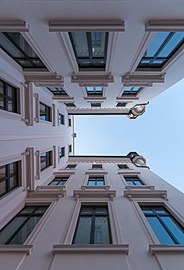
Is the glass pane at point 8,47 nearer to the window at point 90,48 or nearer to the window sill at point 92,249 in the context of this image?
the window at point 90,48

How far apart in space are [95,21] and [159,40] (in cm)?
310

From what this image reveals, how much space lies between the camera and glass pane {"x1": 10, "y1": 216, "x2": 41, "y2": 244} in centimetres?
785

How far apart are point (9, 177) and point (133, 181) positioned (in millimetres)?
8434

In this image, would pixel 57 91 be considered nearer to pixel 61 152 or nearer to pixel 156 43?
pixel 61 152

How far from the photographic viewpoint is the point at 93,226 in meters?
8.52

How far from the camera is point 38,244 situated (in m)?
7.18

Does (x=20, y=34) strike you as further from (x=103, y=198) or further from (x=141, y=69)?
(x=103, y=198)

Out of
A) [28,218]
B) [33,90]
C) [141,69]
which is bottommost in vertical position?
[28,218]

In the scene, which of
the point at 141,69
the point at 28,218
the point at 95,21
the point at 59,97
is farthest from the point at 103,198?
the point at 59,97

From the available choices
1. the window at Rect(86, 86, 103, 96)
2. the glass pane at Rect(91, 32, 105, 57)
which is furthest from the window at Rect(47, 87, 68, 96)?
the glass pane at Rect(91, 32, 105, 57)

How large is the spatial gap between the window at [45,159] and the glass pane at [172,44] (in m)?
9.62

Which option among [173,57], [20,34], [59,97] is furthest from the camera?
[59,97]

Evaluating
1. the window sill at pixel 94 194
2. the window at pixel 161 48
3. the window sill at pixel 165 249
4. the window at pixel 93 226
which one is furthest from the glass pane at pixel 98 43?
the window sill at pixel 165 249

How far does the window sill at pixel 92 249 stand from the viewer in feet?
20.6
